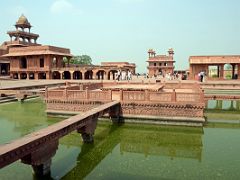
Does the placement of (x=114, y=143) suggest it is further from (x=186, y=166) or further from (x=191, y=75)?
(x=191, y=75)

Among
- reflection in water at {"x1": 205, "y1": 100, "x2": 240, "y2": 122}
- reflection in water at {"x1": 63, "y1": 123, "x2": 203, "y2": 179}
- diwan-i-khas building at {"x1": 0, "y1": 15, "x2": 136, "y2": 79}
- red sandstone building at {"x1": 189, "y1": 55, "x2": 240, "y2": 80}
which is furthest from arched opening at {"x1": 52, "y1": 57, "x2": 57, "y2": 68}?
reflection in water at {"x1": 63, "y1": 123, "x2": 203, "y2": 179}

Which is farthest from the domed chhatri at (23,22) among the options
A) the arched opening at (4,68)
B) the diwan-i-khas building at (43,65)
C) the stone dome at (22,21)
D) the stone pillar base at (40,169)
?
the stone pillar base at (40,169)

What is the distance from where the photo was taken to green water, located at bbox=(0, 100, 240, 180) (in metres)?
7.00

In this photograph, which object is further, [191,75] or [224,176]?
[191,75]

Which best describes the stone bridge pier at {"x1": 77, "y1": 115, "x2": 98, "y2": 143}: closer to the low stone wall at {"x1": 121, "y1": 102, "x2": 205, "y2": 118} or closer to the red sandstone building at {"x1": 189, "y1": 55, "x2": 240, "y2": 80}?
the low stone wall at {"x1": 121, "y1": 102, "x2": 205, "y2": 118}

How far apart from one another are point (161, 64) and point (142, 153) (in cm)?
4965

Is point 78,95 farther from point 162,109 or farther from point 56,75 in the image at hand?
point 56,75

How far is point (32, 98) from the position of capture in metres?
23.0

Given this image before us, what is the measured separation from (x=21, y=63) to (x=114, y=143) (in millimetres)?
35286

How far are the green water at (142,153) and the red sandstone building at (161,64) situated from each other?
144 feet

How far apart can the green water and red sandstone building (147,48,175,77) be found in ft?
144

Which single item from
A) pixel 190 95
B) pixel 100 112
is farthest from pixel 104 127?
pixel 190 95

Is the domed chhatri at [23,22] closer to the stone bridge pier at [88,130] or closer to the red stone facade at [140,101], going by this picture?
the red stone facade at [140,101]

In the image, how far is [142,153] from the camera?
8.92 m
